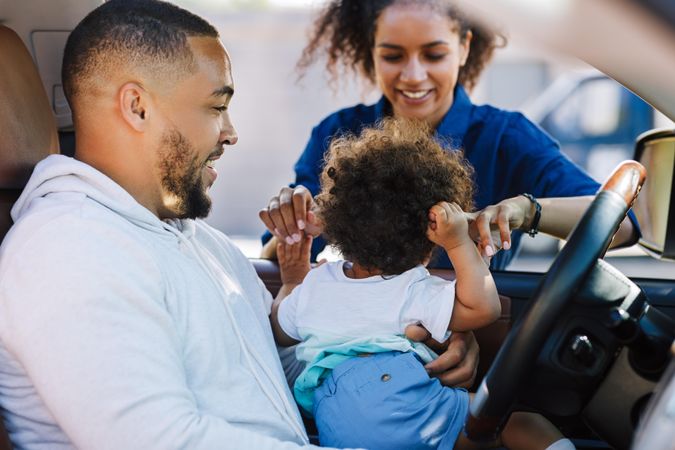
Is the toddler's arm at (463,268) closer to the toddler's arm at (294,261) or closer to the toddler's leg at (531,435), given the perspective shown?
the toddler's leg at (531,435)

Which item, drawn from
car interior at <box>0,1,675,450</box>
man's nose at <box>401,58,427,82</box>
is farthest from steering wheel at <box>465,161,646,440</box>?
man's nose at <box>401,58,427,82</box>

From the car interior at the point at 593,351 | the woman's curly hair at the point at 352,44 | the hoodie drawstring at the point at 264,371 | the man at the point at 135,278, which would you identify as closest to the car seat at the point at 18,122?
the man at the point at 135,278

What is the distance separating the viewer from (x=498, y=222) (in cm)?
220

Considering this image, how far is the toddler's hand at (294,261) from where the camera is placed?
2.54m

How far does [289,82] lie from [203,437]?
9144mm

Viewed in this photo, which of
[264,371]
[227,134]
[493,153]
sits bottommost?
[264,371]

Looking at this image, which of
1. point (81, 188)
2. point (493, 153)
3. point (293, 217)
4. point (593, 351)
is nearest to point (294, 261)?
point (293, 217)

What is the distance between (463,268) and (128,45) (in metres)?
0.85

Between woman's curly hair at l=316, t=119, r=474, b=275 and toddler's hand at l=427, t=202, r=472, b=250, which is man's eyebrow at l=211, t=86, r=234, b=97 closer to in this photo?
woman's curly hair at l=316, t=119, r=474, b=275

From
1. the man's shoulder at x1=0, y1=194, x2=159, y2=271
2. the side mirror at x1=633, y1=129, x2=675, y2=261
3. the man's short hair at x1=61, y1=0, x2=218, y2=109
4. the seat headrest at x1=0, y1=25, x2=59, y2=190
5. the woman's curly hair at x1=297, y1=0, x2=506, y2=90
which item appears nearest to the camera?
the man's shoulder at x1=0, y1=194, x2=159, y2=271

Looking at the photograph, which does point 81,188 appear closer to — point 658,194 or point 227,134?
point 227,134

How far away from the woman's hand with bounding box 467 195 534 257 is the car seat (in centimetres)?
99

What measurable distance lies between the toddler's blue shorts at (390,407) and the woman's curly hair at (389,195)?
0.86 feet

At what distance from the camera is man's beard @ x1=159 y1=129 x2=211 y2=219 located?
6.19 ft
